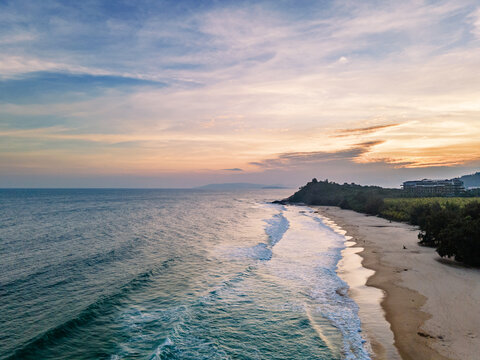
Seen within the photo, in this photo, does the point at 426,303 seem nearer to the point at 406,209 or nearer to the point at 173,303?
the point at 173,303

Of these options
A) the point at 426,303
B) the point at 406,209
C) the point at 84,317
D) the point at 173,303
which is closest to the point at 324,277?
the point at 426,303

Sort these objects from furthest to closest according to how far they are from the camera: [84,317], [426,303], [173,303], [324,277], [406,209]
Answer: [406,209], [324,277], [173,303], [426,303], [84,317]

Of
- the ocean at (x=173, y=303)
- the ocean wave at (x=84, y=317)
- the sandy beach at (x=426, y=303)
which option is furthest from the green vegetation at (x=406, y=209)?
the ocean wave at (x=84, y=317)

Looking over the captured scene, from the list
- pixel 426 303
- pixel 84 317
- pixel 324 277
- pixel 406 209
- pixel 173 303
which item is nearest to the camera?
pixel 84 317

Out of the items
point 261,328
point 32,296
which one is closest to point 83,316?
point 32,296

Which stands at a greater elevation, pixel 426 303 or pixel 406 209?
pixel 406 209

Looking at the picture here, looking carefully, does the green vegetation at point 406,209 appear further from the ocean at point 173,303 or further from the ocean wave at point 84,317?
the ocean wave at point 84,317

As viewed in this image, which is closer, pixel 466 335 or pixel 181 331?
pixel 466 335

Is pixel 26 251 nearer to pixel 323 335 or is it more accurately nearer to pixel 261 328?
pixel 261 328
